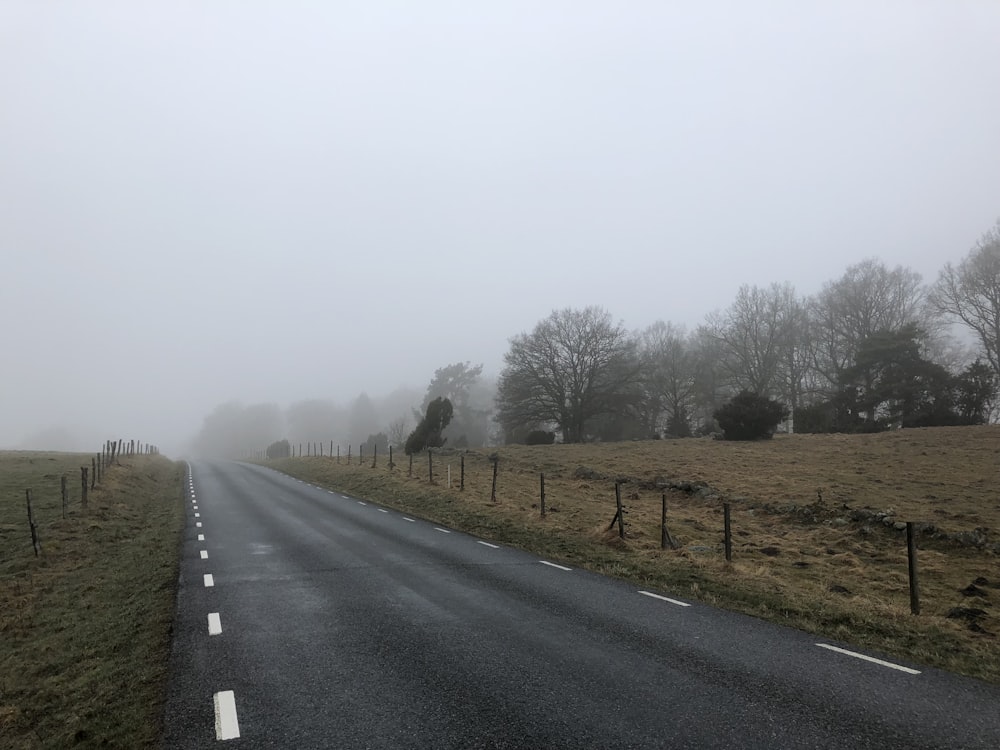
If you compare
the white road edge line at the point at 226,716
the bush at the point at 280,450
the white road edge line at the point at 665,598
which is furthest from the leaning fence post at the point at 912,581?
the bush at the point at 280,450

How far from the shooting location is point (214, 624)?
713cm

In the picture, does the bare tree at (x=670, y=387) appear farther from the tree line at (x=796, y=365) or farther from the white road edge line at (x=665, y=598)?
the white road edge line at (x=665, y=598)

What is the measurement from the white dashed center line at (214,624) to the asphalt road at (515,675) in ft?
0.08

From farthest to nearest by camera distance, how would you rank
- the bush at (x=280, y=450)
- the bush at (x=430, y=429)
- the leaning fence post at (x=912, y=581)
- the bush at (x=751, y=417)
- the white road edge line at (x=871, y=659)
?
the bush at (x=280, y=450) < the bush at (x=430, y=429) < the bush at (x=751, y=417) < the leaning fence post at (x=912, y=581) < the white road edge line at (x=871, y=659)

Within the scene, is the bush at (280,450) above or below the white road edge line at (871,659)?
below

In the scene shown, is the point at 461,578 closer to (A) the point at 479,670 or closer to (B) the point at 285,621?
(B) the point at 285,621

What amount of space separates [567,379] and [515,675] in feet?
160

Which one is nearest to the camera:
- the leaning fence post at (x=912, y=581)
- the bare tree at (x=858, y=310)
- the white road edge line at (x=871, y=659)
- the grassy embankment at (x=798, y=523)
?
the white road edge line at (x=871, y=659)

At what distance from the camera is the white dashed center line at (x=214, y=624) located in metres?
6.86

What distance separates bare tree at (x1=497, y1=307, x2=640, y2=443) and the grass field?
3804 cm

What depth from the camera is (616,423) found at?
188ft

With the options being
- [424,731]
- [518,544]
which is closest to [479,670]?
[424,731]

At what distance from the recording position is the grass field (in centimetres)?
475

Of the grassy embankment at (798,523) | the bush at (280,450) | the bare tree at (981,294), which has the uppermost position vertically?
the bare tree at (981,294)
